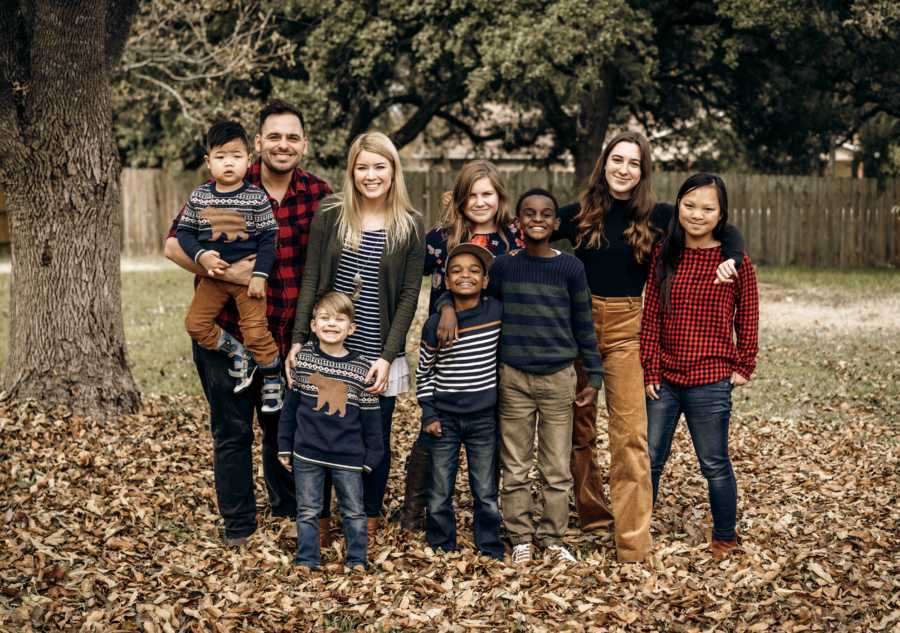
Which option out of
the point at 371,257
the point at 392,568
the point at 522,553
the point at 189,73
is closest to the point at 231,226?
the point at 371,257

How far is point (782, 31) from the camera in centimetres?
1728

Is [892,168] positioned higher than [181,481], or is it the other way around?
[892,168]

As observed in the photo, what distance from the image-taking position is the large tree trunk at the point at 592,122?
1884 cm

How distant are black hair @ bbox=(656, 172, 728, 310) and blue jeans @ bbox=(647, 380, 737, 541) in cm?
47

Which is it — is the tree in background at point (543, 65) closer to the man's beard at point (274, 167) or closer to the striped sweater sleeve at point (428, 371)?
the man's beard at point (274, 167)

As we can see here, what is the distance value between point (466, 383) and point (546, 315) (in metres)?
0.50

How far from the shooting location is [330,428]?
4.69 meters

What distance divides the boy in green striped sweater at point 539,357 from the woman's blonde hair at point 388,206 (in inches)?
15.7

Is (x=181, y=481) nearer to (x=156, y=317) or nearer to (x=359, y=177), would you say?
(x=359, y=177)

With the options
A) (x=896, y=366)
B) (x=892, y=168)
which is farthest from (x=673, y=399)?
(x=892, y=168)

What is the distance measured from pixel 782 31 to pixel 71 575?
15.9 m

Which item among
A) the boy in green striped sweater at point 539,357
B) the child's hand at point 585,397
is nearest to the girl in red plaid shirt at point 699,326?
the child's hand at point 585,397

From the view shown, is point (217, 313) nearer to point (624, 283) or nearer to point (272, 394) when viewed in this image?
point (272, 394)

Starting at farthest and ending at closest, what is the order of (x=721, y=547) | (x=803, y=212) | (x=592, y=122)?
(x=803, y=212) → (x=592, y=122) → (x=721, y=547)
